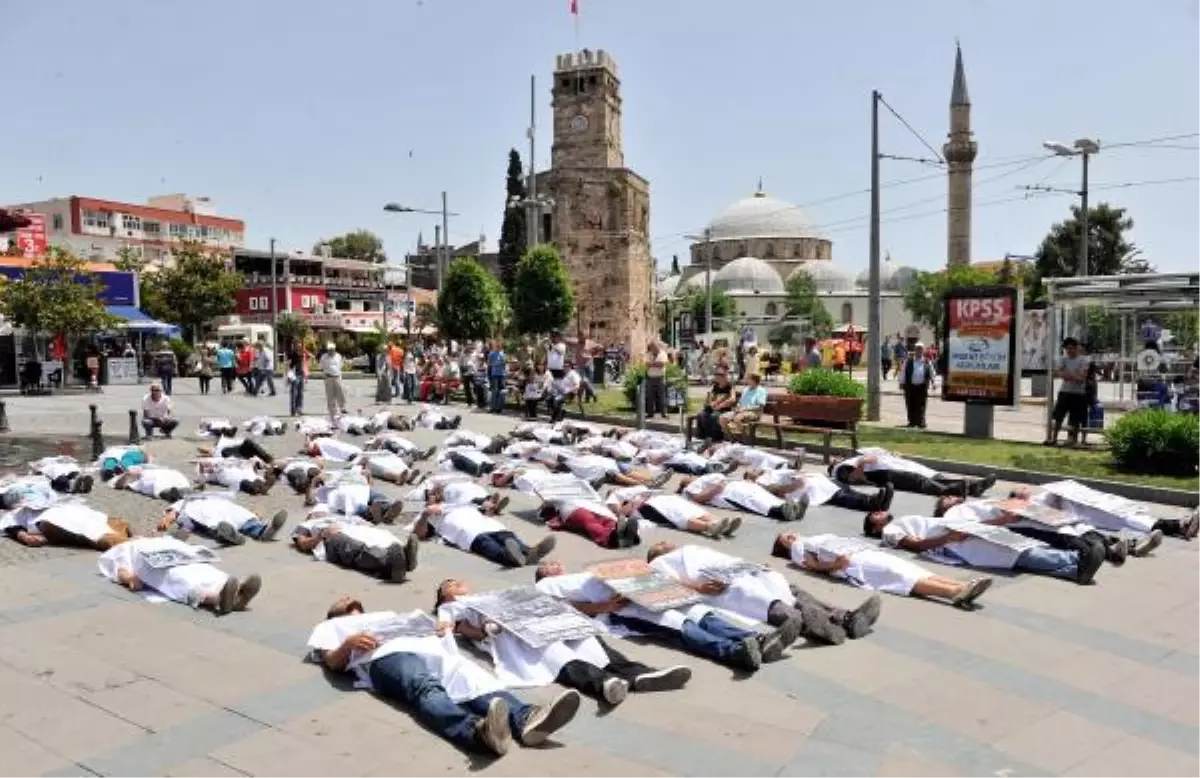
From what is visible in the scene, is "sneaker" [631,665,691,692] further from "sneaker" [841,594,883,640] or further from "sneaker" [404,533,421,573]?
"sneaker" [404,533,421,573]

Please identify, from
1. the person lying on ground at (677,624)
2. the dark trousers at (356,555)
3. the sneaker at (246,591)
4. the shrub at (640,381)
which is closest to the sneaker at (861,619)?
the person lying on ground at (677,624)

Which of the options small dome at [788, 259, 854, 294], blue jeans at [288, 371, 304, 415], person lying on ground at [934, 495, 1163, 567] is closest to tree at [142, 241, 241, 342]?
blue jeans at [288, 371, 304, 415]

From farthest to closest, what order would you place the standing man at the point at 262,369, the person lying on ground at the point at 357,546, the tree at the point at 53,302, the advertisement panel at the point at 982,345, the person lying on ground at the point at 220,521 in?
the tree at the point at 53,302
the standing man at the point at 262,369
the advertisement panel at the point at 982,345
the person lying on ground at the point at 220,521
the person lying on ground at the point at 357,546

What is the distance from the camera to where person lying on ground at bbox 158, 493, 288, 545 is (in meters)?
9.08

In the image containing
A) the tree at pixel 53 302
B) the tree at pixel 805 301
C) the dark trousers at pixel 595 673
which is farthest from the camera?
the tree at pixel 805 301

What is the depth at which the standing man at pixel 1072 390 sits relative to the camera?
15.7 metres

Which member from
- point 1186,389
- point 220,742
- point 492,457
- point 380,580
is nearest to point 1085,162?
point 1186,389

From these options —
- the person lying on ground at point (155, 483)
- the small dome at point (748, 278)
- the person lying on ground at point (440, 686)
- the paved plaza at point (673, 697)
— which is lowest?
the paved plaza at point (673, 697)

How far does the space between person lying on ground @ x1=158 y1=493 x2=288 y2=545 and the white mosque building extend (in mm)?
80379

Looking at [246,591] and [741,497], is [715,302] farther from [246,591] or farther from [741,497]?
[246,591]

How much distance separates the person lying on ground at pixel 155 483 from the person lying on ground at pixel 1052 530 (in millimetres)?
8046

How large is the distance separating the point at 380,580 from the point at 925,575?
13.8 ft

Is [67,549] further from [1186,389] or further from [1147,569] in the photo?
[1186,389]

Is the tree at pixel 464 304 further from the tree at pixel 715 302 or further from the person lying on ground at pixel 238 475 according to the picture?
the person lying on ground at pixel 238 475
